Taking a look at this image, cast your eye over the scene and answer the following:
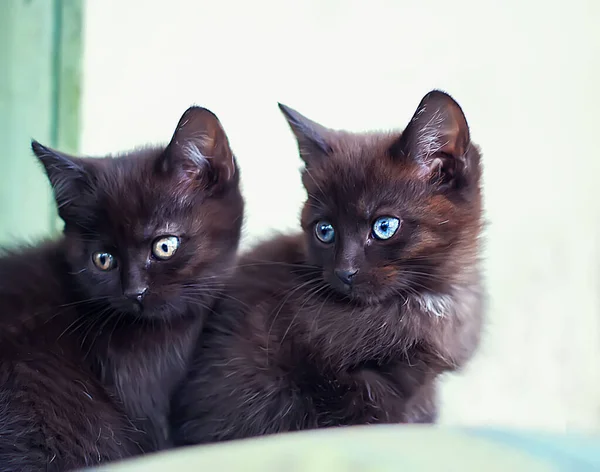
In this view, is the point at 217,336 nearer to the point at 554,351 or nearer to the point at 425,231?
the point at 425,231

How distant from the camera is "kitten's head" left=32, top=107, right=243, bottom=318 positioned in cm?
102

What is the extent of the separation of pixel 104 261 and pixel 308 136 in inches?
16.0

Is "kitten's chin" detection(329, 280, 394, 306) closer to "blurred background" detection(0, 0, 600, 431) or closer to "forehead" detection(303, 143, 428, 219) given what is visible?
"forehead" detection(303, 143, 428, 219)

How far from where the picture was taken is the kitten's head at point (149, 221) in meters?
1.02

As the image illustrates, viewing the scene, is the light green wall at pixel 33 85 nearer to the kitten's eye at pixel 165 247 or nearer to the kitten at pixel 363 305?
the kitten's eye at pixel 165 247

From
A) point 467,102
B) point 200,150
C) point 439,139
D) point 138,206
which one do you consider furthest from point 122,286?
point 467,102

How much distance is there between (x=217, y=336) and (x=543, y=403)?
2.60 ft

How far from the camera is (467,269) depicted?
1.05 meters

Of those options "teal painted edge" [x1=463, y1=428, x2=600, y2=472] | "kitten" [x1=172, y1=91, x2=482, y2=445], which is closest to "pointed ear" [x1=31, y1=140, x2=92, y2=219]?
"kitten" [x1=172, y1=91, x2=482, y2=445]

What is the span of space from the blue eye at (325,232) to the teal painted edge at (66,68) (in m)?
0.75

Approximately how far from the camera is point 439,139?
0.98 metres

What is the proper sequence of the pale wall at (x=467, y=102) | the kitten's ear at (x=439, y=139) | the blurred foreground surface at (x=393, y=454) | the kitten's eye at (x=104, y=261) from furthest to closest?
the pale wall at (x=467, y=102), the kitten's eye at (x=104, y=261), the kitten's ear at (x=439, y=139), the blurred foreground surface at (x=393, y=454)

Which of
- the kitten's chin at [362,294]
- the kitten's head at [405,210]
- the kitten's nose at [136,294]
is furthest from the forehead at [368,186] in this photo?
the kitten's nose at [136,294]

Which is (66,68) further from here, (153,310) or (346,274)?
(346,274)
